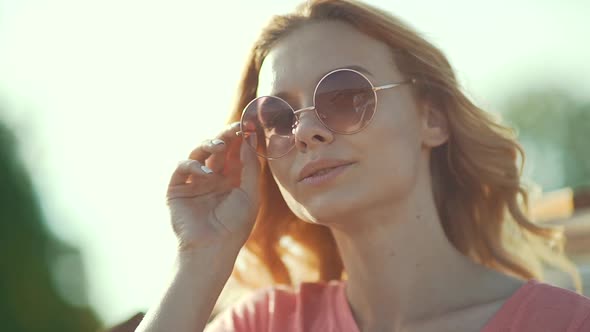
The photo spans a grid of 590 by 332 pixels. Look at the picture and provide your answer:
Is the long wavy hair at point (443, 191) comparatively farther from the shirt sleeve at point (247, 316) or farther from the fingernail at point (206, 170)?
the fingernail at point (206, 170)

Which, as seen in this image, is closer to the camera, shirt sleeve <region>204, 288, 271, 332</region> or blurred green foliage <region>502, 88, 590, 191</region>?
shirt sleeve <region>204, 288, 271, 332</region>

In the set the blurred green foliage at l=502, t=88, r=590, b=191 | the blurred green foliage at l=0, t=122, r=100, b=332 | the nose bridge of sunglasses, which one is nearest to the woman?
the nose bridge of sunglasses

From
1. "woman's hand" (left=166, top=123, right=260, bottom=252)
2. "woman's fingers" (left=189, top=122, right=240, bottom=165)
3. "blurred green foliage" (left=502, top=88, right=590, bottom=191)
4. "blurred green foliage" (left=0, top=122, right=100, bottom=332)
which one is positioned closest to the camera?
"woman's hand" (left=166, top=123, right=260, bottom=252)

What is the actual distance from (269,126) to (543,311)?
1.24 metres

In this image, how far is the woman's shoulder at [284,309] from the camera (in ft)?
12.4

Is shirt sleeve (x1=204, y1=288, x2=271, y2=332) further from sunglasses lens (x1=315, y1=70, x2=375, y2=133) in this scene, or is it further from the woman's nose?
sunglasses lens (x1=315, y1=70, x2=375, y2=133)

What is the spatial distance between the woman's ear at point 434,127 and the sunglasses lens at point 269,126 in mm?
574

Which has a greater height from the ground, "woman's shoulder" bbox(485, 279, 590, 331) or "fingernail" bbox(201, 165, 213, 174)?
"fingernail" bbox(201, 165, 213, 174)

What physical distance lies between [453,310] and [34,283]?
34.0ft

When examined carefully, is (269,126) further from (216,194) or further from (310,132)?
(216,194)

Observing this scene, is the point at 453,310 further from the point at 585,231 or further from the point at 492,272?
the point at 585,231

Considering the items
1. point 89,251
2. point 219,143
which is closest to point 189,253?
point 219,143

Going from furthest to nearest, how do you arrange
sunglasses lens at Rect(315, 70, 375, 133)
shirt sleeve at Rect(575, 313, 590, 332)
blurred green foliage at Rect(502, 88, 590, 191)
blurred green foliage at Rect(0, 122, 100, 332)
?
blurred green foliage at Rect(502, 88, 590, 191) → blurred green foliage at Rect(0, 122, 100, 332) → sunglasses lens at Rect(315, 70, 375, 133) → shirt sleeve at Rect(575, 313, 590, 332)

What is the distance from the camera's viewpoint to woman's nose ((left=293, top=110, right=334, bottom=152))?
3.36m
